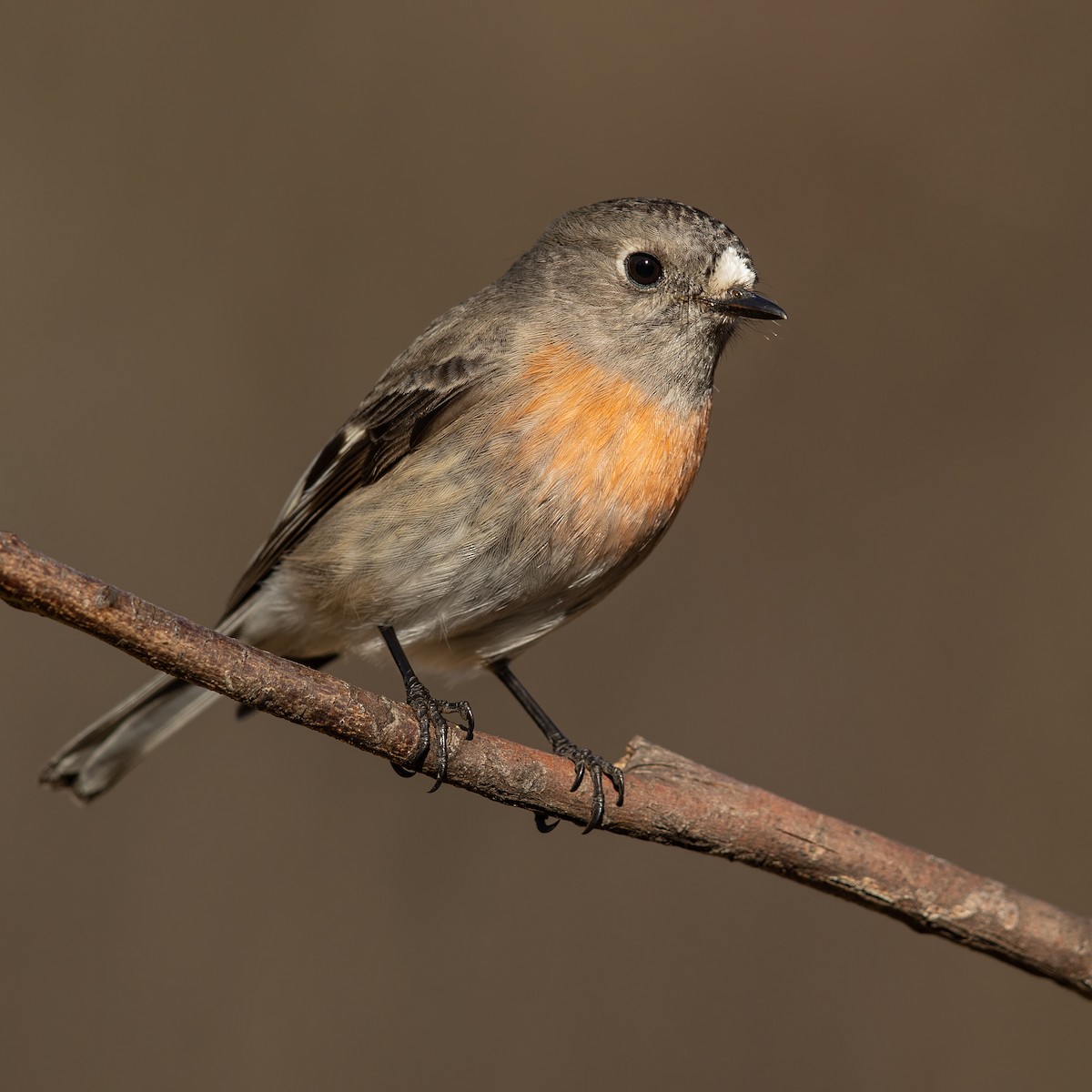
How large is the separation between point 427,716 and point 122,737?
1400 mm

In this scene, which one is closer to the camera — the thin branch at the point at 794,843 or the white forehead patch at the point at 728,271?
the thin branch at the point at 794,843

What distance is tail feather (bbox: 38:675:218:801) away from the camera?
153 inches

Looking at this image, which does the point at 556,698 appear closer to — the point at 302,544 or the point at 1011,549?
the point at 302,544

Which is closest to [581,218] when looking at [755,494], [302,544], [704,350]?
[704,350]

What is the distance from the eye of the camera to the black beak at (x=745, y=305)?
3682 mm

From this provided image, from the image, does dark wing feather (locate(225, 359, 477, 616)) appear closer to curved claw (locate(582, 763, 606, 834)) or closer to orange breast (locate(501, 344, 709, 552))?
orange breast (locate(501, 344, 709, 552))

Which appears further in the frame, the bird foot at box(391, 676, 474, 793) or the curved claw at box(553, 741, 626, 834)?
the curved claw at box(553, 741, 626, 834)

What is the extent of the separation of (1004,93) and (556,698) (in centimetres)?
388

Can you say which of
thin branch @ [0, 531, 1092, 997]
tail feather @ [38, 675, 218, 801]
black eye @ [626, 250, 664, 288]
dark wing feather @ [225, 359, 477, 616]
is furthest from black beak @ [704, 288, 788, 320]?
tail feather @ [38, 675, 218, 801]

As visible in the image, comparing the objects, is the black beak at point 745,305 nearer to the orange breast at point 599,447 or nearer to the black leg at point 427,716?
the orange breast at point 599,447

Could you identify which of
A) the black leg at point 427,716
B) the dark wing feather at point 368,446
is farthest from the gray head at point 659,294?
the black leg at point 427,716

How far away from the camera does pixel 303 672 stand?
2.66 meters

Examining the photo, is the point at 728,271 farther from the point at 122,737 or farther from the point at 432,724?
the point at 122,737

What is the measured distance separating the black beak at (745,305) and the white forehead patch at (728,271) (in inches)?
1.0
